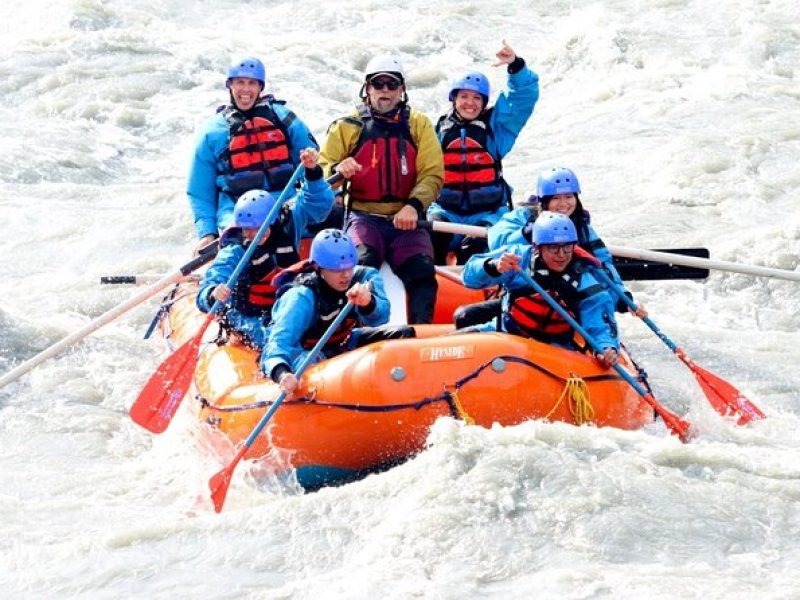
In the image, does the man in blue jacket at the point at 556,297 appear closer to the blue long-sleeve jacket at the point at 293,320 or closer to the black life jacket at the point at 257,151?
the blue long-sleeve jacket at the point at 293,320

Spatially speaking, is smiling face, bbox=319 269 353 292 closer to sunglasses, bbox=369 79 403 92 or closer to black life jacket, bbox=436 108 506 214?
sunglasses, bbox=369 79 403 92

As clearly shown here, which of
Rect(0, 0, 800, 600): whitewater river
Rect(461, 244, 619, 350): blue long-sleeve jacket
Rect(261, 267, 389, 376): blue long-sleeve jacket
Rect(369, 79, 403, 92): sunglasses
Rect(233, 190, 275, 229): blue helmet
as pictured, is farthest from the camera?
Rect(369, 79, 403, 92): sunglasses

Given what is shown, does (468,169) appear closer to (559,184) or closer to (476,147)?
(476,147)

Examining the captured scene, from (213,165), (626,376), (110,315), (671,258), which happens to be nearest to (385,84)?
(213,165)

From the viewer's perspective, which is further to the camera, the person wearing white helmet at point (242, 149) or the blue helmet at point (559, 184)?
the person wearing white helmet at point (242, 149)

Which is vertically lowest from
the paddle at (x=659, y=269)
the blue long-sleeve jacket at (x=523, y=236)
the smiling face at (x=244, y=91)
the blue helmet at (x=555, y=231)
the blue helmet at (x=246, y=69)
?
the paddle at (x=659, y=269)

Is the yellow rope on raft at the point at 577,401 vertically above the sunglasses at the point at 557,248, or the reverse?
the sunglasses at the point at 557,248

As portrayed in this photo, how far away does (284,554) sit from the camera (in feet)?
19.2

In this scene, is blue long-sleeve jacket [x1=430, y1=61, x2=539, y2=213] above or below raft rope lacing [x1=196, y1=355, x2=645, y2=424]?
above

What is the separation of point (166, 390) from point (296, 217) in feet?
4.09

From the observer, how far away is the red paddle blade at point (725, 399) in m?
7.41

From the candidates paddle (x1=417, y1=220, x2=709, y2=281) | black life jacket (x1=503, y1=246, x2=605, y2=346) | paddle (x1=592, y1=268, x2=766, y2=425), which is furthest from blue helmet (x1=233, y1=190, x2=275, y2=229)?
paddle (x1=417, y1=220, x2=709, y2=281)

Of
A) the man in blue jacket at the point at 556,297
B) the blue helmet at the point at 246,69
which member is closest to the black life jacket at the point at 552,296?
the man in blue jacket at the point at 556,297

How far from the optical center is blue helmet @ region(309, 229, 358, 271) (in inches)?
269
